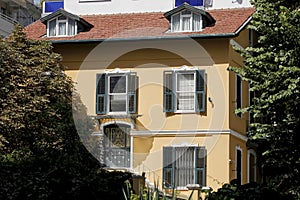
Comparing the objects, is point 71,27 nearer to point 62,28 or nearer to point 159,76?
point 62,28

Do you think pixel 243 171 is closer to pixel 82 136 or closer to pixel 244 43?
pixel 244 43

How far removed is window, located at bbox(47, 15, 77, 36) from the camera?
3050cm

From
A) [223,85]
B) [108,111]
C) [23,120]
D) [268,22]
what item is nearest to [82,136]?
[23,120]

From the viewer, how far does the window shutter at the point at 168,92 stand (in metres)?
28.4

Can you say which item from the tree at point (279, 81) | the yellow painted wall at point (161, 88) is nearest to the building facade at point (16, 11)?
the yellow painted wall at point (161, 88)

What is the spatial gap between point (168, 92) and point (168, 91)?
0.14ft

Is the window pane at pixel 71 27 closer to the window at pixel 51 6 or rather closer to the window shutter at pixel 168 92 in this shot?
the window shutter at pixel 168 92

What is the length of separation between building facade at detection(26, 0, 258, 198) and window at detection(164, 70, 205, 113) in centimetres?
4

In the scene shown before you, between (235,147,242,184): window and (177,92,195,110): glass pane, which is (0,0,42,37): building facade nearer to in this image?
(177,92,195,110): glass pane

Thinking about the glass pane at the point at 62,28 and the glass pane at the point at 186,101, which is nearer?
the glass pane at the point at 186,101

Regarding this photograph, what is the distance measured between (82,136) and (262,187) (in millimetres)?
7315

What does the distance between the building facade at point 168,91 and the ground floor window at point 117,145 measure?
0.13 ft

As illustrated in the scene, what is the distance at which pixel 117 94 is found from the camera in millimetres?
28953

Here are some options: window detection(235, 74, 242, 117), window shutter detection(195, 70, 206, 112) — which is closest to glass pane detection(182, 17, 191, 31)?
window shutter detection(195, 70, 206, 112)
